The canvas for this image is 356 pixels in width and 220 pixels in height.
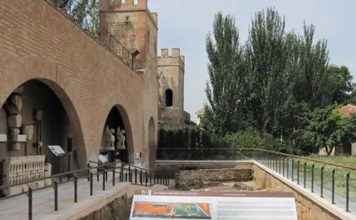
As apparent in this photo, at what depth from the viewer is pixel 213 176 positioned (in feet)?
100

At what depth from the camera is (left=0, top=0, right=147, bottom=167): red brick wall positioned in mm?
9852

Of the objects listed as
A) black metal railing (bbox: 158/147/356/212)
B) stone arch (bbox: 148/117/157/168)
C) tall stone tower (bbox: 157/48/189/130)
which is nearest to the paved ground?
black metal railing (bbox: 158/147/356/212)

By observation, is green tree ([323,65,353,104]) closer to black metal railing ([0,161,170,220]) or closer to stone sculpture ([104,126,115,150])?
stone sculpture ([104,126,115,150])

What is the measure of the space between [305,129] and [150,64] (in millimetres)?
16376

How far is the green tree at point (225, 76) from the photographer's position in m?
39.5

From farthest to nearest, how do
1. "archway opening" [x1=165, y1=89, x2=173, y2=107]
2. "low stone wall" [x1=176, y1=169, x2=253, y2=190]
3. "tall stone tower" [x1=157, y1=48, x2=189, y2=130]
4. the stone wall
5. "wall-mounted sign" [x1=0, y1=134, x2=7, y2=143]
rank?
"archway opening" [x1=165, y1=89, x2=173, y2=107], "tall stone tower" [x1=157, y1=48, x2=189, y2=130], the stone wall, "low stone wall" [x1=176, y1=169, x2=253, y2=190], "wall-mounted sign" [x1=0, y1=134, x2=7, y2=143]

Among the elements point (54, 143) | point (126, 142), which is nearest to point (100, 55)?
point (54, 143)

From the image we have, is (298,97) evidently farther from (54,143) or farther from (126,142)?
(54,143)

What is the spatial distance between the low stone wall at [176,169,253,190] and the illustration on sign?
22.7m

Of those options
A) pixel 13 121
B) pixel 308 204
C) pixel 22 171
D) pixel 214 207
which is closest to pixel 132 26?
pixel 13 121

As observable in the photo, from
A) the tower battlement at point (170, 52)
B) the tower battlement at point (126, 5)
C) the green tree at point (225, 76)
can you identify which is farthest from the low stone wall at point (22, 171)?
the tower battlement at point (170, 52)

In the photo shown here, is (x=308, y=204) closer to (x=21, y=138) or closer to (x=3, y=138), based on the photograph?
(x=21, y=138)

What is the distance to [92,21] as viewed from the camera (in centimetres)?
3083

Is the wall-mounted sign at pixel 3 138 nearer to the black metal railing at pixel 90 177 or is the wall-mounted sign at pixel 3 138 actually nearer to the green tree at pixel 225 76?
the black metal railing at pixel 90 177
